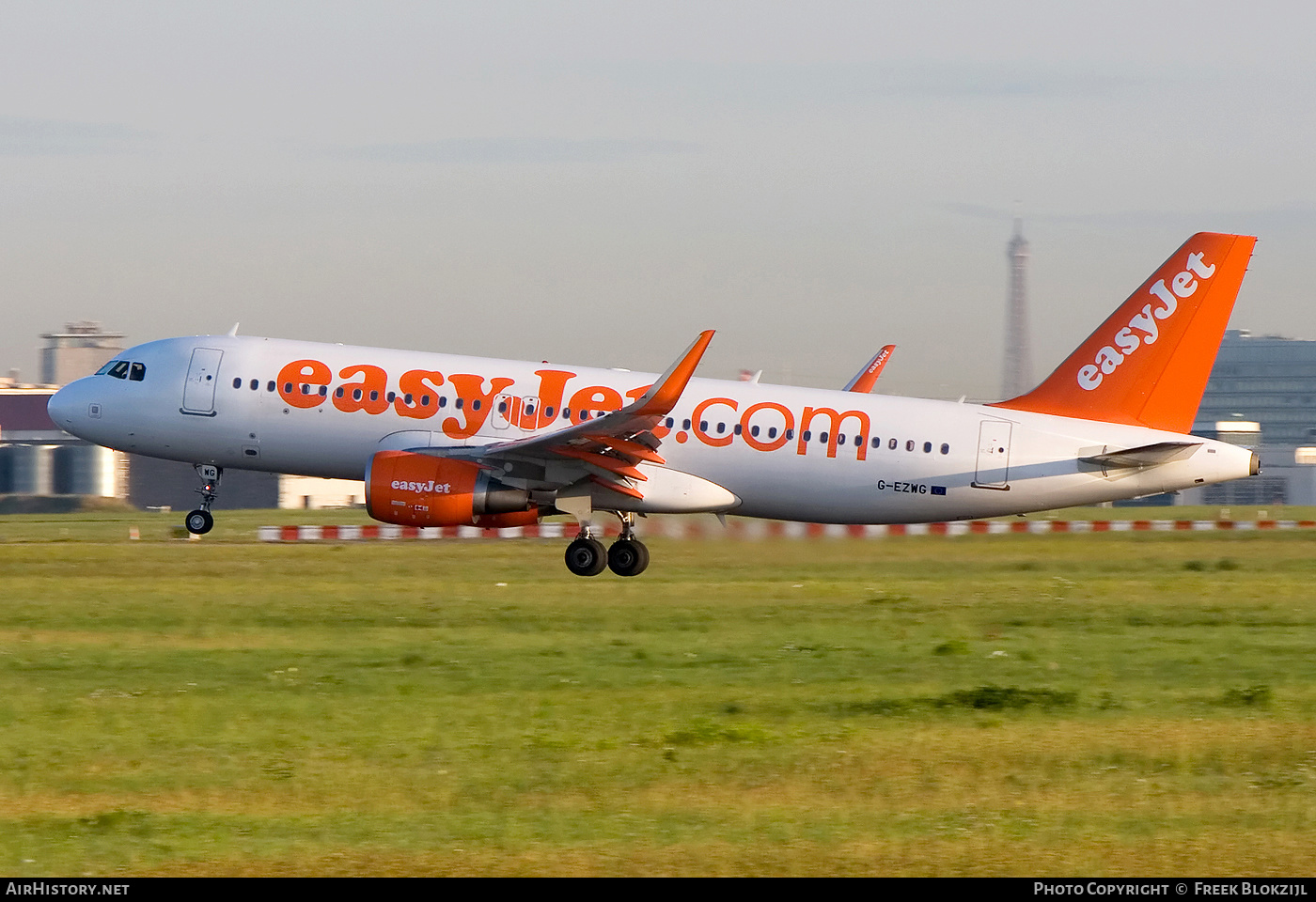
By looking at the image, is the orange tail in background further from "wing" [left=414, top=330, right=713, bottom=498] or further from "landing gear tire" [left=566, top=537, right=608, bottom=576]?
"landing gear tire" [left=566, top=537, right=608, bottom=576]

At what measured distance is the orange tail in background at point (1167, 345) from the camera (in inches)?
1241

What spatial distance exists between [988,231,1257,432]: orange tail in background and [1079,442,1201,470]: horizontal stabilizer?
0.96 meters

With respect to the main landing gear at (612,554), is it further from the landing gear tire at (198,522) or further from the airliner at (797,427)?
the landing gear tire at (198,522)

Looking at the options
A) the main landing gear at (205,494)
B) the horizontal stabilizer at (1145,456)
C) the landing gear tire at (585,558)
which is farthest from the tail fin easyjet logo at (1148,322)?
the main landing gear at (205,494)

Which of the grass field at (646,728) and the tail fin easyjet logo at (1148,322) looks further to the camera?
the tail fin easyjet logo at (1148,322)

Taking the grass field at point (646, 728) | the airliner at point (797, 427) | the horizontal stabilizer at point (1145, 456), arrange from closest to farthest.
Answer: the grass field at point (646, 728)
the horizontal stabilizer at point (1145, 456)
the airliner at point (797, 427)

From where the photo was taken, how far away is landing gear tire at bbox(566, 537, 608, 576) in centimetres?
3123

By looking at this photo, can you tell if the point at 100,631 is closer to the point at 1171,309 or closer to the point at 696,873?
the point at 696,873

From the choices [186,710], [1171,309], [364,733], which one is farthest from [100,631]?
[1171,309]

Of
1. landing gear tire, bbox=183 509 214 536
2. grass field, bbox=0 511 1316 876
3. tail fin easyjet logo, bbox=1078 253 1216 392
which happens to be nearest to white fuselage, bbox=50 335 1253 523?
tail fin easyjet logo, bbox=1078 253 1216 392

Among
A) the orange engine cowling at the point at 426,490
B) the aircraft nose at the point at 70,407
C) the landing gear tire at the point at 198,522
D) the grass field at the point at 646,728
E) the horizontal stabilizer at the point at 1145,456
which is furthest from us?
the aircraft nose at the point at 70,407

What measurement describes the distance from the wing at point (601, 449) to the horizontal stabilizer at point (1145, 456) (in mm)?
8600

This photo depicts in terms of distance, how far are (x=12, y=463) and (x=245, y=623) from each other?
85.7 metres

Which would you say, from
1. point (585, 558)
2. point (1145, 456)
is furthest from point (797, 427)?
point (1145, 456)
